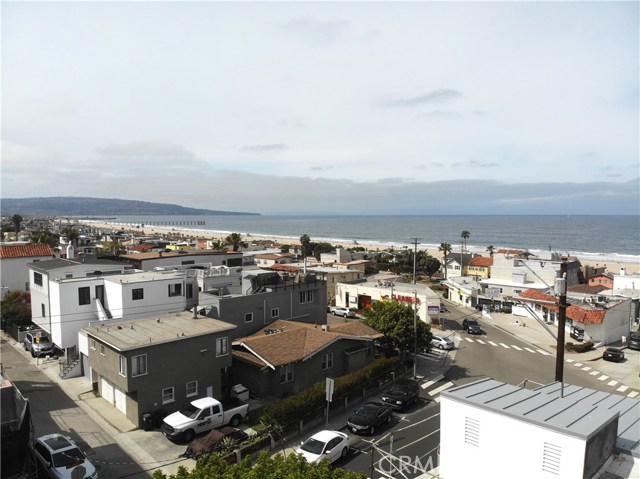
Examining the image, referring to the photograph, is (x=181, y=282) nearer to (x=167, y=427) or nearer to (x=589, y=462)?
(x=167, y=427)

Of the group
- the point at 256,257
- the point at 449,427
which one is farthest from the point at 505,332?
the point at 256,257

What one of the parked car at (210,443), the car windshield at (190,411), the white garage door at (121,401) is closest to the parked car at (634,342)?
the parked car at (210,443)

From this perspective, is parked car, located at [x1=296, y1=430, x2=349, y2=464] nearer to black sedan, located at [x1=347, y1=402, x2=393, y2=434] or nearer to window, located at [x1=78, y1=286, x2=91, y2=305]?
black sedan, located at [x1=347, y1=402, x2=393, y2=434]

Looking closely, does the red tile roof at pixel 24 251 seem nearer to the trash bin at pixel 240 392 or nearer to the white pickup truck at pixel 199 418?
the trash bin at pixel 240 392

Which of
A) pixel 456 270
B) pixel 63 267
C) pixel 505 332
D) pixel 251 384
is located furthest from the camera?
pixel 456 270

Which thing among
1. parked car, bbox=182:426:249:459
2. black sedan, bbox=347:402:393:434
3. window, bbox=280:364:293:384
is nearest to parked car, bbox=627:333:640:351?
black sedan, bbox=347:402:393:434

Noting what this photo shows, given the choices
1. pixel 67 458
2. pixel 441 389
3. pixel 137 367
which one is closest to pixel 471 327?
pixel 441 389

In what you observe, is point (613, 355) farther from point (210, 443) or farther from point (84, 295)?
point (84, 295)
